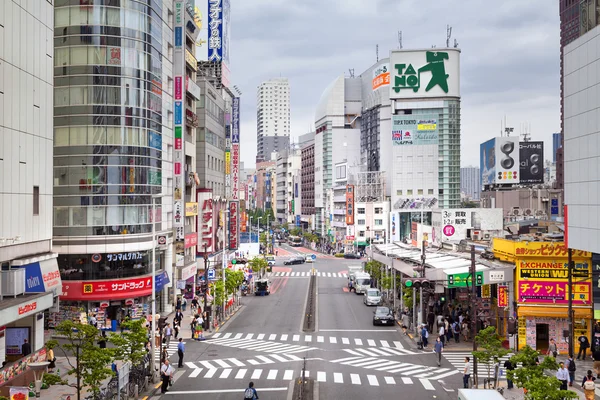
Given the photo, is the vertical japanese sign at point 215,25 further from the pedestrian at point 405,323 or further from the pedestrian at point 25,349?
the pedestrian at point 25,349

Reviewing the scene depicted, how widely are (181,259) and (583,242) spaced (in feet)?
129

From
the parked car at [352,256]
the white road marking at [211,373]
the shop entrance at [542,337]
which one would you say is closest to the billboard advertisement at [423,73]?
the parked car at [352,256]

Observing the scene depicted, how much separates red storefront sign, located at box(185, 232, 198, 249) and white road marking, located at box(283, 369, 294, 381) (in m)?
34.0

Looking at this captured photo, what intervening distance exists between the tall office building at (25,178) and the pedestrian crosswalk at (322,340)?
48.6ft

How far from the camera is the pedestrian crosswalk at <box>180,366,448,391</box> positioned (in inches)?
1232

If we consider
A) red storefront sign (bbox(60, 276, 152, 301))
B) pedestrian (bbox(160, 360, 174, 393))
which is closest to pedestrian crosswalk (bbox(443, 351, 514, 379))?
pedestrian (bbox(160, 360, 174, 393))

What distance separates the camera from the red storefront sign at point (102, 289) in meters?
46.9

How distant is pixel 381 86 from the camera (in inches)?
6004

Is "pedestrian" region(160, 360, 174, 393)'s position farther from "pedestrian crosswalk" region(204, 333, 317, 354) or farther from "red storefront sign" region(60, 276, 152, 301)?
"red storefront sign" region(60, 276, 152, 301)

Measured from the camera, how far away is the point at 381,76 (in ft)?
495

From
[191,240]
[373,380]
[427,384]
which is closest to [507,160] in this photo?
[191,240]

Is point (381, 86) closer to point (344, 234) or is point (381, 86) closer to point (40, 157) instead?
point (344, 234)

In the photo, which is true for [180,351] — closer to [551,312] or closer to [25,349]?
[25,349]

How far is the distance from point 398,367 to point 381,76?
123 m
